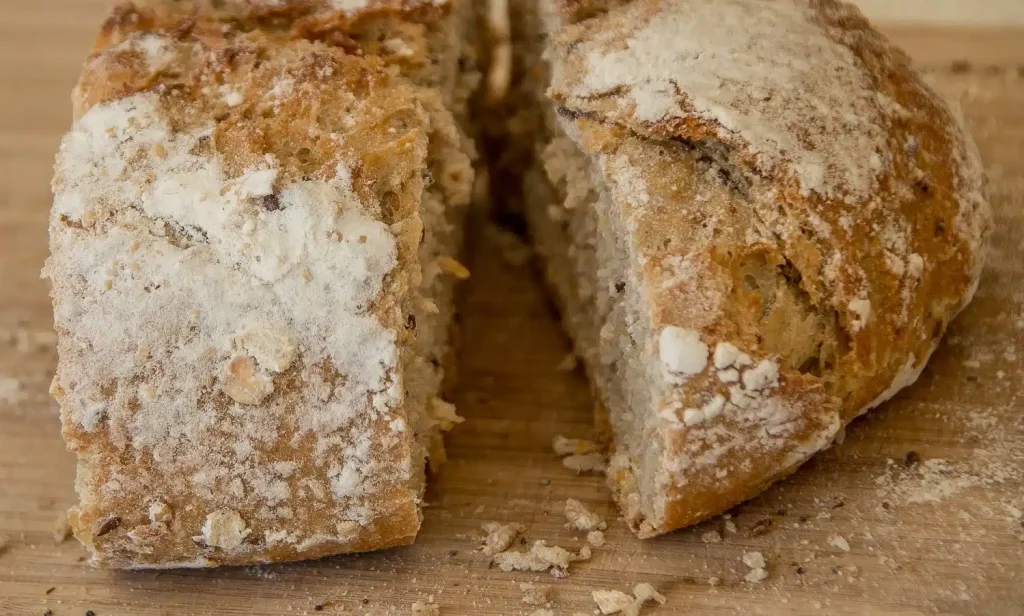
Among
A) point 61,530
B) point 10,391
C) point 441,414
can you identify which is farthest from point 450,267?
point 10,391

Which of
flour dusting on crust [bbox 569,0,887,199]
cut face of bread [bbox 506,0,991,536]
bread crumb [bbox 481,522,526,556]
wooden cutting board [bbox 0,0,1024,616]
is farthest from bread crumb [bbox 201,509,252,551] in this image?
flour dusting on crust [bbox 569,0,887,199]

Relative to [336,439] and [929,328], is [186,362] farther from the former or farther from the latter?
[929,328]

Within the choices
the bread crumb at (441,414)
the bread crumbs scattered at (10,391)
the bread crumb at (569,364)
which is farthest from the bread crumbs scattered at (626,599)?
the bread crumbs scattered at (10,391)

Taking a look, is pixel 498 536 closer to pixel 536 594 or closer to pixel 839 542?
pixel 536 594

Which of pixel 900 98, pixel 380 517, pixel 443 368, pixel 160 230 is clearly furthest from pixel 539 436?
pixel 900 98

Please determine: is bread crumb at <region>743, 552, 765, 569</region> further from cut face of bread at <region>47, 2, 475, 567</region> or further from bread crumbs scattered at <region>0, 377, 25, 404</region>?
bread crumbs scattered at <region>0, 377, 25, 404</region>

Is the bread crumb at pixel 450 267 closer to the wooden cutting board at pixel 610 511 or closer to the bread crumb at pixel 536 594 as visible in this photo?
the wooden cutting board at pixel 610 511
